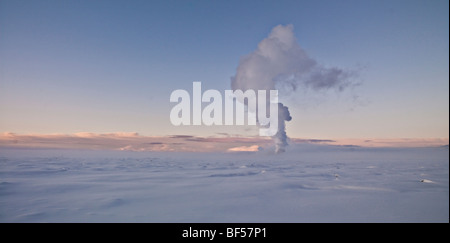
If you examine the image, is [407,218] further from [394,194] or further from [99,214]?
[99,214]

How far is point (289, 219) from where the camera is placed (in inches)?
387

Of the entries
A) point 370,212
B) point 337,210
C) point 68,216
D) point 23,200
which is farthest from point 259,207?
point 23,200

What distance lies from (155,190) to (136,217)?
251 inches

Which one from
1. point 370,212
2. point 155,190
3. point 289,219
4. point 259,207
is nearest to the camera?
point 289,219

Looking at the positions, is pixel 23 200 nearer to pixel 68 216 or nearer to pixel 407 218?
pixel 68 216

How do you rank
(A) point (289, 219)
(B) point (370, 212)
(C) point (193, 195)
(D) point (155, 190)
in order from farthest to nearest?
(D) point (155, 190), (C) point (193, 195), (B) point (370, 212), (A) point (289, 219)

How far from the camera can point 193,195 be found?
14.3 m

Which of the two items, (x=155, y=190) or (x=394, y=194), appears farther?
(x=155, y=190)

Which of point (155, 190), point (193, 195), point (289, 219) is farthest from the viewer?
point (155, 190)

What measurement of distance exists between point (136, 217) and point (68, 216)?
329 cm
